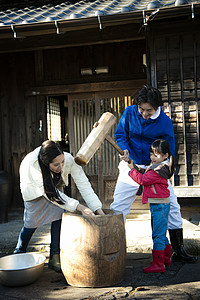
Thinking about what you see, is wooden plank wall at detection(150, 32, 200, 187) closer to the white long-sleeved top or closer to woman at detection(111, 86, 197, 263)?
woman at detection(111, 86, 197, 263)

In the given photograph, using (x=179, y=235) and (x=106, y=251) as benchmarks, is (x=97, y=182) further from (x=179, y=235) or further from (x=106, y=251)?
(x=106, y=251)

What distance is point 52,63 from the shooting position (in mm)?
7008

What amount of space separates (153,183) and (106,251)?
0.85 m

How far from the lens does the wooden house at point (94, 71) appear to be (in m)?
5.38

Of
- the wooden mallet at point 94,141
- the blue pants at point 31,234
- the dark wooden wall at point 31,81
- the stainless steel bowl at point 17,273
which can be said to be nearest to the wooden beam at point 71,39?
the dark wooden wall at point 31,81

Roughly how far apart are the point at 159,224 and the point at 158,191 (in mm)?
332

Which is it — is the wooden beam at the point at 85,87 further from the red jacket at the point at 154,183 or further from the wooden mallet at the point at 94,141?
the red jacket at the point at 154,183

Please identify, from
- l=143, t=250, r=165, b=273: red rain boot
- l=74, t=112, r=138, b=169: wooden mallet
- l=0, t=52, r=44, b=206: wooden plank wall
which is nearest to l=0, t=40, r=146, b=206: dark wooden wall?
l=0, t=52, r=44, b=206: wooden plank wall

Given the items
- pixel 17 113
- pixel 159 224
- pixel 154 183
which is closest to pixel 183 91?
pixel 154 183

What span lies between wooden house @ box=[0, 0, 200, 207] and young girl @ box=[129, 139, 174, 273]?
6.13ft

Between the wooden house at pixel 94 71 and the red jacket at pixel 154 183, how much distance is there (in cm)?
188

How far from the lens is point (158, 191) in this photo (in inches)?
141

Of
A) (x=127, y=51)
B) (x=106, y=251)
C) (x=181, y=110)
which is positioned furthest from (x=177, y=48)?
(x=106, y=251)

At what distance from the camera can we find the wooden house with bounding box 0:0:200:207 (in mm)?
5383
